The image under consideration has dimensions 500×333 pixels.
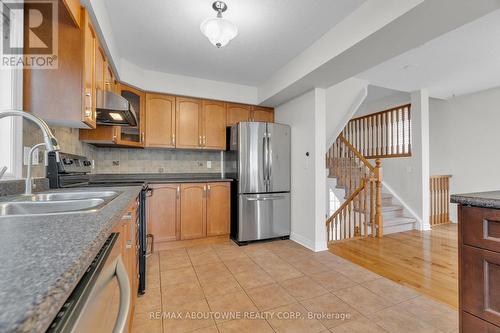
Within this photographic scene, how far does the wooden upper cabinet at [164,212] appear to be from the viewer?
3.02 m

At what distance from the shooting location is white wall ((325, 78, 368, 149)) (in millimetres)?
3670

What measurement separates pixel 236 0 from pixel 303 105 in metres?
1.73

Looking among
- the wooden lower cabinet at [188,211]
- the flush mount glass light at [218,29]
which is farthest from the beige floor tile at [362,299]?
the flush mount glass light at [218,29]

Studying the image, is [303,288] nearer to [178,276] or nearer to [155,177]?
[178,276]

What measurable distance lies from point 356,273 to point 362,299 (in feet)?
1.59

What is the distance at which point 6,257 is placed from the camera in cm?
44

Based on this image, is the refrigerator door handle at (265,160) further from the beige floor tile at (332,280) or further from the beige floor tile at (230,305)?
the beige floor tile at (230,305)

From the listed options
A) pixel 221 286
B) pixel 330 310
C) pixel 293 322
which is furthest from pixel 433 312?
pixel 221 286

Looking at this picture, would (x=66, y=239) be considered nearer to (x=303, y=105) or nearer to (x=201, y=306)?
(x=201, y=306)

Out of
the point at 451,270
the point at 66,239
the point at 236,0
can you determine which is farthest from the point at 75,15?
the point at 451,270

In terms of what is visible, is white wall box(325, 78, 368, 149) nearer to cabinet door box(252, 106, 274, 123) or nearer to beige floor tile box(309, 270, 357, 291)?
cabinet door box(252, 106, 274, 123)

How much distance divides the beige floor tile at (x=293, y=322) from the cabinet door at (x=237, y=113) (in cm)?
269

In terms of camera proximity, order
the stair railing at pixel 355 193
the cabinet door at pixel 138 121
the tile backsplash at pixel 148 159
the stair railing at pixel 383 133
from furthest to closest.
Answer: the stair railing at pixel 383 133 < the stair railing at pixel 355 193 < the tile backsplash at pixel 148 159 < the cabinet door at pixel 138 121

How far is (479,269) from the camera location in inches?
43.3
